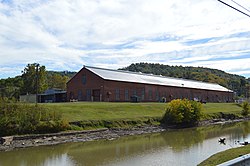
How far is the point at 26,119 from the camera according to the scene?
29.2 metres

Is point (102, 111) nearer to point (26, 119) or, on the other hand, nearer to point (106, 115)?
point (106, 115)

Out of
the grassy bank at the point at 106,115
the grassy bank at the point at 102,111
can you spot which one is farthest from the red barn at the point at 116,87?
the grassy bank at the point at 106,115

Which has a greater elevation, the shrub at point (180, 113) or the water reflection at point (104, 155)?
the shrub at point (180, 113)

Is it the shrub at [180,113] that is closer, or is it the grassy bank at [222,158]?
the grassy bank at [222,158]

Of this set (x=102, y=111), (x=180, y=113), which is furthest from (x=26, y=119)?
(x=180, y=113)

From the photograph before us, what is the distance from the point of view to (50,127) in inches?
1186

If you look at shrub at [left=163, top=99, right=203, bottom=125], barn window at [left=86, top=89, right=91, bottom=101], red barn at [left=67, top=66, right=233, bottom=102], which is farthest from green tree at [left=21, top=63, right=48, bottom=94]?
shrub at [left=163, top=99, right=203, bottom=125]

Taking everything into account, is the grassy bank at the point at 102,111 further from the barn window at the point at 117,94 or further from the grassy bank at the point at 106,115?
the barn window at the point at 117,94

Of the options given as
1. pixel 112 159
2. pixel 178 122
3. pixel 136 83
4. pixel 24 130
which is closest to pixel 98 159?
pixel 112 159

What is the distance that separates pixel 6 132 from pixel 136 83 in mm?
40133

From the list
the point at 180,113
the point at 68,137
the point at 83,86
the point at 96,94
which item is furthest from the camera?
the point at 83,86

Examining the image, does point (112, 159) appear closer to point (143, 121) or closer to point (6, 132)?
point (6, 132)

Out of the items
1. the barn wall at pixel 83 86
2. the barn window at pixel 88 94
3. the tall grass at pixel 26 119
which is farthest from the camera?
the barn window at pixel 88 94

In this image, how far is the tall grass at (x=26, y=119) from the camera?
27875 millimetres
